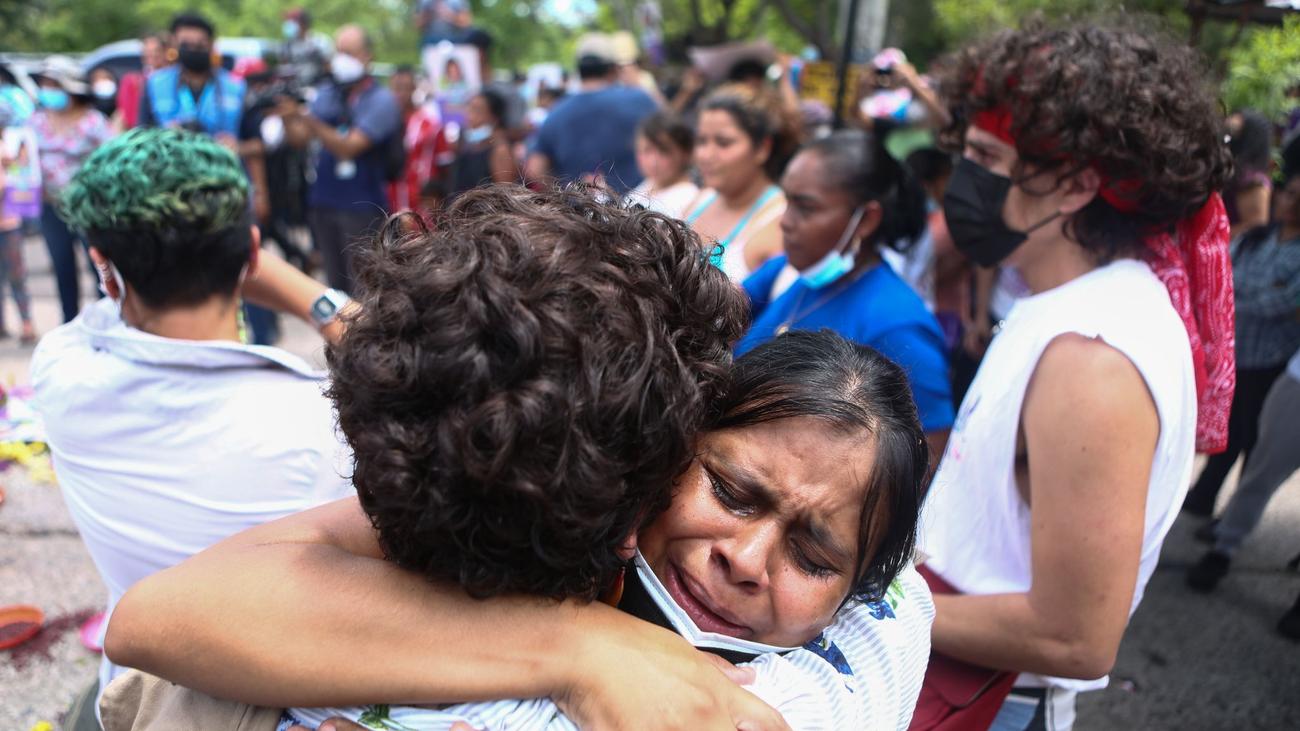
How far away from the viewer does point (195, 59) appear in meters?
6.62

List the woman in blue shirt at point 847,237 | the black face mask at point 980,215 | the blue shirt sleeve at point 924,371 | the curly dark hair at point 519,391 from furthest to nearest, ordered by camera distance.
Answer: the woman in blue shirt at point 847,237 → the blue shirt sleeve at point 924,371 → the black face mask at point 980,215 → the curly dark hair at point 519,391

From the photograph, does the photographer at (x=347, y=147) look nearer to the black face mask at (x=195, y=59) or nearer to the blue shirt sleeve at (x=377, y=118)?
the blue shirt sleeve at (x=377, y=118)

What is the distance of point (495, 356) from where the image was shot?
0.86 metres

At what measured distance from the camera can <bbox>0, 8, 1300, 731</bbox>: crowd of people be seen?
91cm

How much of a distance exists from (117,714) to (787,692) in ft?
3.20

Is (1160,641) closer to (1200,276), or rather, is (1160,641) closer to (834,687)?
(1200,276)

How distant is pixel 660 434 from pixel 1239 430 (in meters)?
5.08

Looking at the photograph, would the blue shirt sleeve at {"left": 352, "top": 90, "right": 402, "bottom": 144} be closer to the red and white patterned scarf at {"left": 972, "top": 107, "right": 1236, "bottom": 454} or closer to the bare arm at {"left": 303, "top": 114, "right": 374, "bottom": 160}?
the bare arm at {"left": 303, "top": 114, "right": 374, "bottom": 160}

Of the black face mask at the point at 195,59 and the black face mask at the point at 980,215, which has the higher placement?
the black face mask at the point at 980,215

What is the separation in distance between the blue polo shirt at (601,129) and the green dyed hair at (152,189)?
444cm

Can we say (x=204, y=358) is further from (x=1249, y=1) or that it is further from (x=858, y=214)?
(x=1249, y=1)

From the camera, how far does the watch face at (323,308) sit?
236 cm

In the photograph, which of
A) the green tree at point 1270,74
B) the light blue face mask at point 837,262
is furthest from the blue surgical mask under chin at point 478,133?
the green tree at point 1270,74

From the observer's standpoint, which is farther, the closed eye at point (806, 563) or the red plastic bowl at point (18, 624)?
the red plastic bowl at point (18, 624)
